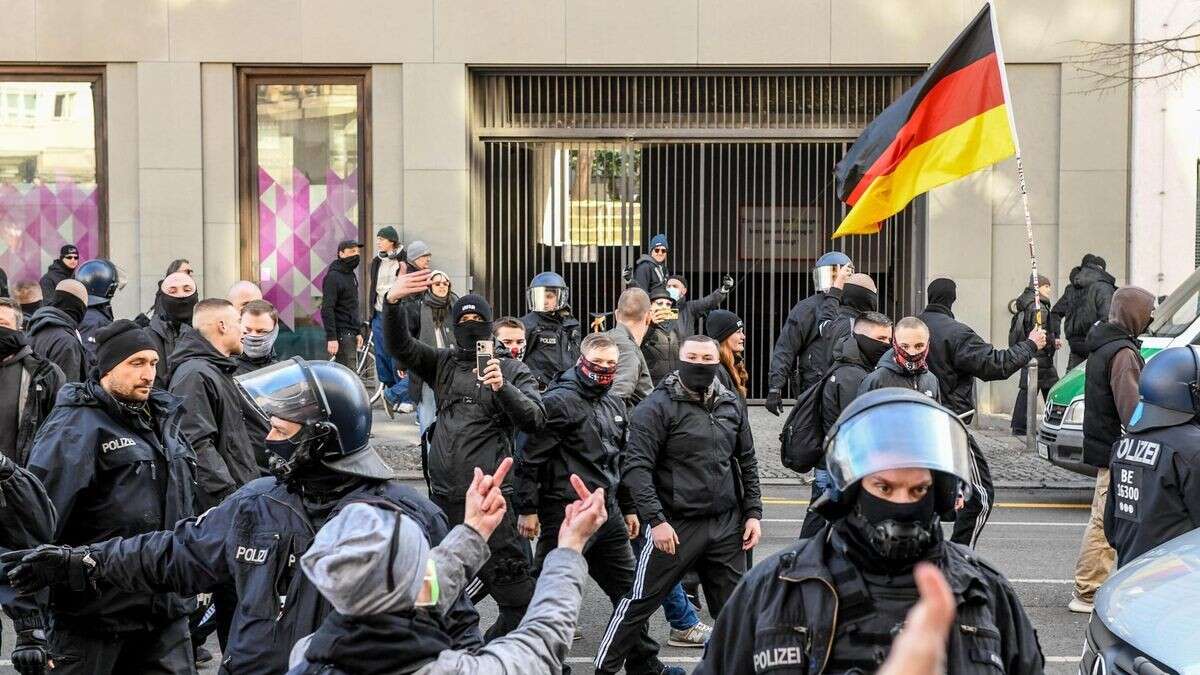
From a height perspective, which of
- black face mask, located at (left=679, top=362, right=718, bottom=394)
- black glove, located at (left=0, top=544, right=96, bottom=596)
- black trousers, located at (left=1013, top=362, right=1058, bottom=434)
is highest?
black face mask, located at (left=679, top=362, right=718, bottom=394)

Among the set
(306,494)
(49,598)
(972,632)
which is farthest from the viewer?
(49,598)

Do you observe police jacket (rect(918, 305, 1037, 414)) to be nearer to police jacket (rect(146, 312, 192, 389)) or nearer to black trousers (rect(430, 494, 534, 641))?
black trousers (rect(430, 494, 534, 641))

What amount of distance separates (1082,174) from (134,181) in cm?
1143

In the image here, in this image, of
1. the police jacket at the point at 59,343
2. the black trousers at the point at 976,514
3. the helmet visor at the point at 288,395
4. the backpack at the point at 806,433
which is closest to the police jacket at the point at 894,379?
the backpack at the point at 806,433

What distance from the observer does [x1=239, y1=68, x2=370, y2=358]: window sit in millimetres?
A: 17672

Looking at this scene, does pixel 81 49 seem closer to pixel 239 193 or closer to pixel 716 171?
pixel 239 193

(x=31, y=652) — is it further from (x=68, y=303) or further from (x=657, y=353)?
(x=657, y=353)

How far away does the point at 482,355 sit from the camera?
7.49 m

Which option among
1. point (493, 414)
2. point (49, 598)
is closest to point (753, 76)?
point (493, 414)

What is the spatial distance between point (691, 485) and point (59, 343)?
469cm

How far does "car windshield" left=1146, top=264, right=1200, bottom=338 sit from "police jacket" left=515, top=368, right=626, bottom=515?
6.65m

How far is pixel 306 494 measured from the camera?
14.4 ft

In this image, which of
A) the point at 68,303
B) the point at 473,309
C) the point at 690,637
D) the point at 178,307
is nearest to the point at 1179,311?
the point at 690,637

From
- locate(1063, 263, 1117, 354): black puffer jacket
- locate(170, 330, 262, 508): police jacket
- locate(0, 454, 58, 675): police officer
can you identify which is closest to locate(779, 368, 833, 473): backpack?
locate(170, 330, 262, 508): police jacket
